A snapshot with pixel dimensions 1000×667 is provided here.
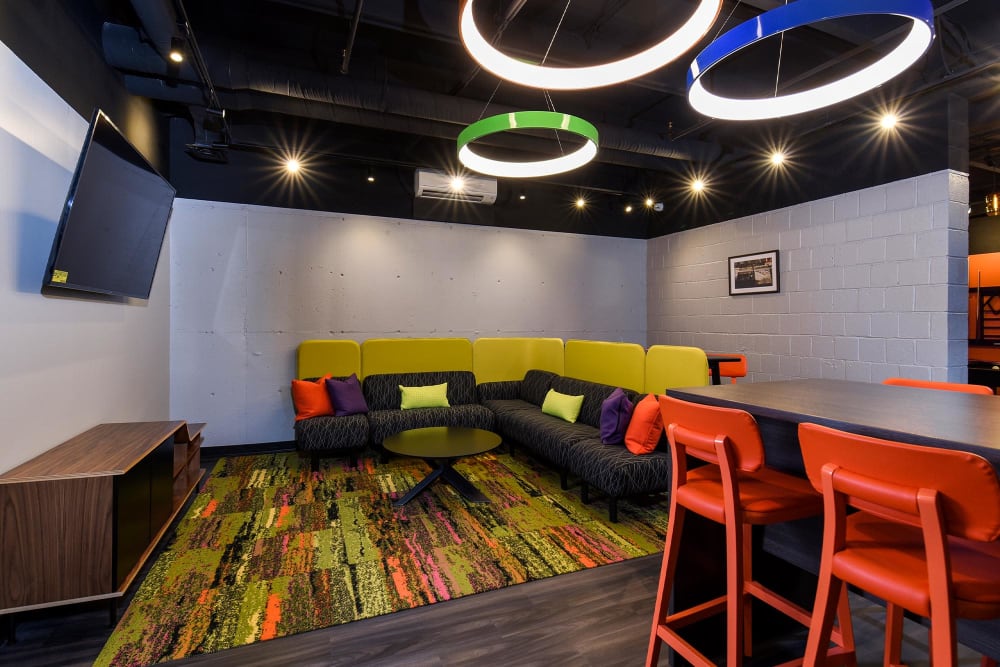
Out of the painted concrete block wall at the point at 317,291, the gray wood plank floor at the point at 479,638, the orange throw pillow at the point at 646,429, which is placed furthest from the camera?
the painted concrete block wall at the point at 317,291

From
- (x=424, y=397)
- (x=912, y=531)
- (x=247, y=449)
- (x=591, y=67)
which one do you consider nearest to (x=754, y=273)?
(x=591, y=67)

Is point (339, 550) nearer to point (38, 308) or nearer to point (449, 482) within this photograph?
point (449, 482)

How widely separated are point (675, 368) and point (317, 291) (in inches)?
151

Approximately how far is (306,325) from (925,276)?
575 cm

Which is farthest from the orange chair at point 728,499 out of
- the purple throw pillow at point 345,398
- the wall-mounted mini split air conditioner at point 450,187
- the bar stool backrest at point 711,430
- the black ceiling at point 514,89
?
the wall-mounted mini split air conditioner at point 450,187

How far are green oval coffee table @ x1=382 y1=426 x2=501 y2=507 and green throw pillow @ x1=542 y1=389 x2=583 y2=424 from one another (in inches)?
36.2

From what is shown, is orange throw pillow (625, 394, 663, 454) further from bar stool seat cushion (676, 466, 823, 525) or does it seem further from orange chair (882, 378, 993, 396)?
bar stool seat cushion (676, 466, 823, 525)

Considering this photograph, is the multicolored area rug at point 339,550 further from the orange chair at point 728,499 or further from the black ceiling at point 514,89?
the black ceiling at point 514,89

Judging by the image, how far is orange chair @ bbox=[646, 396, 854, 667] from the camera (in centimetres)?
145

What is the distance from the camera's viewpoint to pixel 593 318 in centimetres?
660

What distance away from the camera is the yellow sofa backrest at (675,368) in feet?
11.9

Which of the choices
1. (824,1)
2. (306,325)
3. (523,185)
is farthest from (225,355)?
(824,1)

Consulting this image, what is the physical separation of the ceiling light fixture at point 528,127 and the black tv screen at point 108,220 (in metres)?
2.02

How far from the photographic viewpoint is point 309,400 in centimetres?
450
